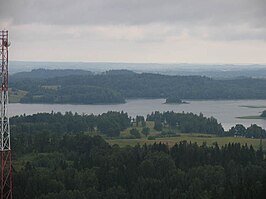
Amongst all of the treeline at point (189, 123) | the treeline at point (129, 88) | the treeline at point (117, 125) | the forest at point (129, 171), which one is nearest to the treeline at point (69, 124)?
the treeline at point (117, 125)

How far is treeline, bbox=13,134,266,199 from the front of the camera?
64.4 feet

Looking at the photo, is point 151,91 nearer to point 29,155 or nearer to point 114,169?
point 29,155

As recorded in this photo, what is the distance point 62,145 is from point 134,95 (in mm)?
52372

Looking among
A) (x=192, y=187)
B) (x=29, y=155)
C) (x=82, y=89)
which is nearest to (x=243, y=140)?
(x=29, y=155)

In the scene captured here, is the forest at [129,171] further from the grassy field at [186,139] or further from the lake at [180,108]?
the lake at [180,108]

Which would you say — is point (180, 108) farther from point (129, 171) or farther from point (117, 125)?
point (129, 171)

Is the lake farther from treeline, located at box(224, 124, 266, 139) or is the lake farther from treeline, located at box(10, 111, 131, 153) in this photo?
treeline, located at box(10, 111, 131, 153)

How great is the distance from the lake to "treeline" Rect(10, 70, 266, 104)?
3.87 m

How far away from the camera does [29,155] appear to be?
28594 mm

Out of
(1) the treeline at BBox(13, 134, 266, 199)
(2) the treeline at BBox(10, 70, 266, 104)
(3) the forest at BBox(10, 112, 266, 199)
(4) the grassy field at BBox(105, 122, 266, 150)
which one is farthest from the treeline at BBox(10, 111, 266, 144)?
(2) the treeline at BBox(10, 70, 266, 104)

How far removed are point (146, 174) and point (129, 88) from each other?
64021mm

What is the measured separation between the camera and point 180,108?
64438 mm

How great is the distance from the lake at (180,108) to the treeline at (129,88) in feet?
12.7

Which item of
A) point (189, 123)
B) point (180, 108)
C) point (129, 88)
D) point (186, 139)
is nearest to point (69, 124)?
point (189, 123)
